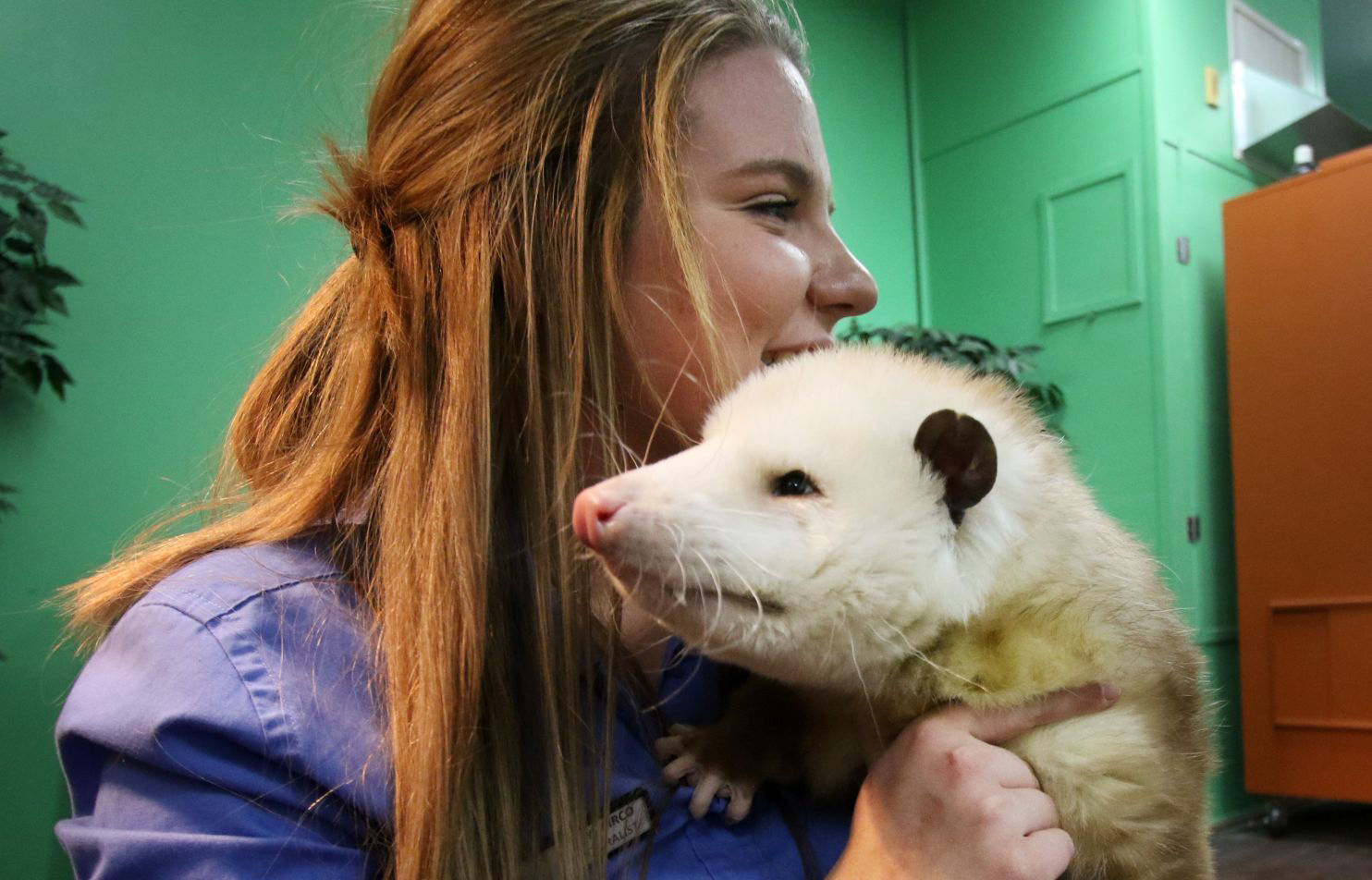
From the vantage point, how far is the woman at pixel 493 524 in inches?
32.1

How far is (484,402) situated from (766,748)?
467 mm

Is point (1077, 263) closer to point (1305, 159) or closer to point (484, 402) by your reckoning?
point (1305, 159)

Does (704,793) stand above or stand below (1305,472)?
below

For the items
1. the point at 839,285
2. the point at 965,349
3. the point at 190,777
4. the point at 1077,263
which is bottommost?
the point at 190,777

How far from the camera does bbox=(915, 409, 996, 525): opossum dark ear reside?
0.81 metres

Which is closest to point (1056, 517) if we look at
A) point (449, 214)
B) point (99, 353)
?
point (449, 214)

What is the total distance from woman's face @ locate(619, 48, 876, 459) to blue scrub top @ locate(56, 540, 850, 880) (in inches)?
16.9

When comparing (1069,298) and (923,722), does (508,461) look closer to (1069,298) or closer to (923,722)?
(923,722)

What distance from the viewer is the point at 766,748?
3.37 feet

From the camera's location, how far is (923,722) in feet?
2.94

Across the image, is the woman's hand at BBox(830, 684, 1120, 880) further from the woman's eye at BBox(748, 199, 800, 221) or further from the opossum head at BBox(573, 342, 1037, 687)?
the woman's eye at BBox(748, 199, 800, 221)

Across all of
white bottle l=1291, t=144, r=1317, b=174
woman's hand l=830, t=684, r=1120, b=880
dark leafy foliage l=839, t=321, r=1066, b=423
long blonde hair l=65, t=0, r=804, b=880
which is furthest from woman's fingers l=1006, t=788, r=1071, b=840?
white bottle l=1291, t=144, r=1317, b=174

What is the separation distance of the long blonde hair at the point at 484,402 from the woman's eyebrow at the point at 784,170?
0.33ft

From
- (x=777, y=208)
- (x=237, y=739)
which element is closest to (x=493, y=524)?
(x=237, y=739)
